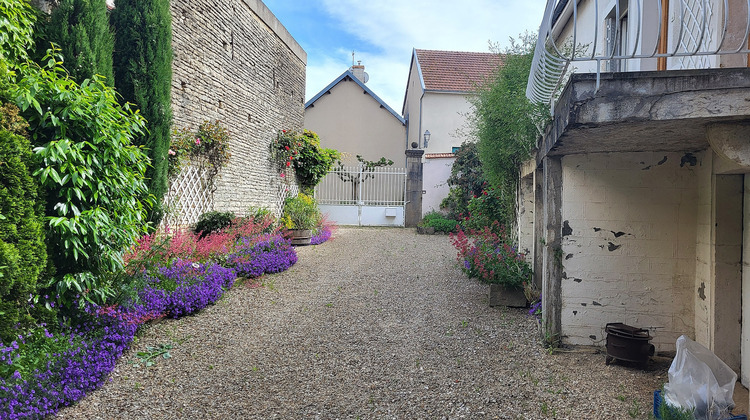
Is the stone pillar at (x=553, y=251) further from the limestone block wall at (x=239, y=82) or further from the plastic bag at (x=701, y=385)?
the limestone block wall at (x=239, y=82)

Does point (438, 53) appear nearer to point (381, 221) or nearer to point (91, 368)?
point (381, 221)

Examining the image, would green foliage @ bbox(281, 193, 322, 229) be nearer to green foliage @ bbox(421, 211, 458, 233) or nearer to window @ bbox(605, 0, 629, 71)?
green foliage @ bbox(421, 211, 458, 233)

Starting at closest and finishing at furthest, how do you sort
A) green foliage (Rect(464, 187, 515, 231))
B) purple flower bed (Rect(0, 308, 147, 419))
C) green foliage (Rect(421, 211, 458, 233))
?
purple flower bed (Rect(0, 308, 147, 419))
green foliage (Rect(464, 187, 515, 231))
green foliage (Rect(421, 211, 458, 233))

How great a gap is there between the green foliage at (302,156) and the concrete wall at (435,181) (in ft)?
12.1

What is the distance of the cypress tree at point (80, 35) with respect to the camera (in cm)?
458

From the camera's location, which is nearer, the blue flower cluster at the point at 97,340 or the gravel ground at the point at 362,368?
the blue flower cluster at the point at 97,340

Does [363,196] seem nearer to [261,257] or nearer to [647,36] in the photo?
[261,257]

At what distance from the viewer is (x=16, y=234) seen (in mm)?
3240

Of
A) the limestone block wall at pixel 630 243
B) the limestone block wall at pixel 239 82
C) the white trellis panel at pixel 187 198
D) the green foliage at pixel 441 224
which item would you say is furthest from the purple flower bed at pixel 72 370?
the green foliage at pixel 441 224

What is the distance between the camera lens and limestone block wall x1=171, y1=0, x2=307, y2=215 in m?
7.70

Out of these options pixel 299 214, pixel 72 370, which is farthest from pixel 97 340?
pixel 299 214

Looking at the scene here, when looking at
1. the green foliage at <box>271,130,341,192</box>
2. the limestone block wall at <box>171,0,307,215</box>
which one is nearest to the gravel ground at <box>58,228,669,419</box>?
the limestone block wall at <box>171,0,307,215</box>

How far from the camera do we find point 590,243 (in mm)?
4387

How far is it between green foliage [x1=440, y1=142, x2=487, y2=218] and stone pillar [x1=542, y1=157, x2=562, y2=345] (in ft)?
28.7
